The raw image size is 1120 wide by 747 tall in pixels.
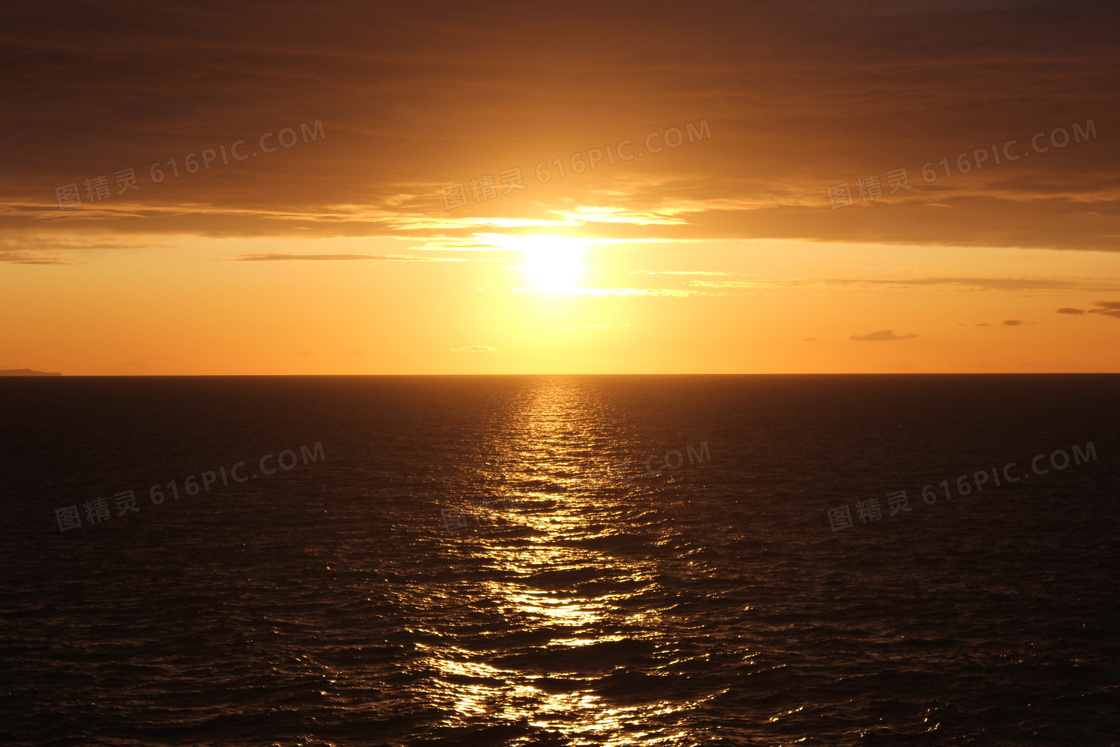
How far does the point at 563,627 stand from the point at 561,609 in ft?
9.85

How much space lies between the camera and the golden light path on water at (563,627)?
31.0m

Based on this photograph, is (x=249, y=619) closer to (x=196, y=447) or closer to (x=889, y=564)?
(x=889, y=564)

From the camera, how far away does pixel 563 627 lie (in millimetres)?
40938

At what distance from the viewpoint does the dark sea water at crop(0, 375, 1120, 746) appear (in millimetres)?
30734

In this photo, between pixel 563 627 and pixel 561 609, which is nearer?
pixel 563 627

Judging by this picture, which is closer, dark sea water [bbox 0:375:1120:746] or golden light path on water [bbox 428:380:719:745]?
dark sea water [bbox 0:375:1120:746]

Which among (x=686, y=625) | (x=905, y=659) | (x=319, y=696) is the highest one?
(x=319, y=696)

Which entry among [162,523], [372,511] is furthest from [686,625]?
[162,523]

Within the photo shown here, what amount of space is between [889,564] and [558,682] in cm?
2685

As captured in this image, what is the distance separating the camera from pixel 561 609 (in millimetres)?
43938

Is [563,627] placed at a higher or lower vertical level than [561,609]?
lower

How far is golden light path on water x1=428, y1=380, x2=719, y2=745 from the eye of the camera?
31.0 m

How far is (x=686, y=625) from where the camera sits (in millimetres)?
40906

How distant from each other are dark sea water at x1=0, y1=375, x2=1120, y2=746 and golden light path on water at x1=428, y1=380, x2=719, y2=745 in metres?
0.16
